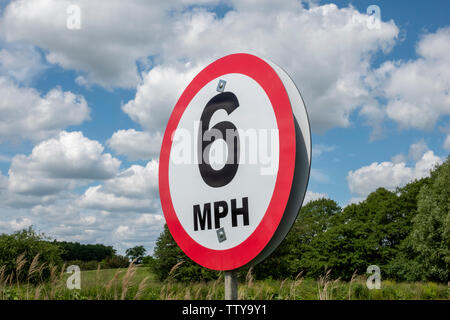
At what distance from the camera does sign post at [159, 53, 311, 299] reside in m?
2.50

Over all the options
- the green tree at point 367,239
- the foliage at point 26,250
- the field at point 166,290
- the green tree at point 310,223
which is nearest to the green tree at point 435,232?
the green tree at point 367,239

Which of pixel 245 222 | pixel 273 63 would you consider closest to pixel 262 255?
pixel 245 222

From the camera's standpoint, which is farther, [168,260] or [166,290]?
[168,260]

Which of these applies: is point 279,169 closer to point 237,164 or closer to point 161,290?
point 237,164

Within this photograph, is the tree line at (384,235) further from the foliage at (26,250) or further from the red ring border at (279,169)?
the red ring border at (279,169)

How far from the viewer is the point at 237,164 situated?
2711 mm

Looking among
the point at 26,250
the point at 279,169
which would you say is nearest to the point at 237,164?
the point at 279,169

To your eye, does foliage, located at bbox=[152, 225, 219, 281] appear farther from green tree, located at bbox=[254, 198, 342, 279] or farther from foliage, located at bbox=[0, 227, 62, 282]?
green tree, located at bbox=[254, 198, 342, 279]

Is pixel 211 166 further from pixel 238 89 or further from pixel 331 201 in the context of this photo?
pixel 331 201

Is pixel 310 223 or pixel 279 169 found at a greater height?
pixel 279 169

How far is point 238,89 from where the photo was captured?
2.91 m

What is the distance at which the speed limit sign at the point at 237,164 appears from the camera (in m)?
2.50
